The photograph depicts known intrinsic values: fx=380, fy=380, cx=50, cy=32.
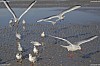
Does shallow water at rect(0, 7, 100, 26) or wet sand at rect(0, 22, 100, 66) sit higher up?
wet sand at rect(0, 22, 100, 66)

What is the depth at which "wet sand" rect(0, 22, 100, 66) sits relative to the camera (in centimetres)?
2141

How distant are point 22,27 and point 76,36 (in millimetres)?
5266

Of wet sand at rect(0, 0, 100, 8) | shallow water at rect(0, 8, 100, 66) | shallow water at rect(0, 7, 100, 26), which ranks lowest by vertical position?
wet sand at rect(0, 0, 100, 8)

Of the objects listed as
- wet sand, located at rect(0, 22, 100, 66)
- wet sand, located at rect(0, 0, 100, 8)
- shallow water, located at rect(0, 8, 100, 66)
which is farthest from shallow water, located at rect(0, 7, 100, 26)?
wet sand, located at rect(0, 0, 100, 8)

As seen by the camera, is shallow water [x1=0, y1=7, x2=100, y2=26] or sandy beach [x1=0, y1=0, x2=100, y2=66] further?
shallow water [x1=0, y1=7, x2=100, y2=26]

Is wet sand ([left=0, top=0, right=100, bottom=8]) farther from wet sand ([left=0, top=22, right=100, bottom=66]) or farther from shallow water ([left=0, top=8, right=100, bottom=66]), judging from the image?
wet sand ([left=0, top=22, right=100, bottom=66])

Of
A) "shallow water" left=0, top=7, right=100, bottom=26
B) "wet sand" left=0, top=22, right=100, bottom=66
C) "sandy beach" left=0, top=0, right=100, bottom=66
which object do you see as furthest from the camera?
"shallow water" left=0, top=7, right=100, bottom=26

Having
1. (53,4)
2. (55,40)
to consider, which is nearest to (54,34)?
(55,40)

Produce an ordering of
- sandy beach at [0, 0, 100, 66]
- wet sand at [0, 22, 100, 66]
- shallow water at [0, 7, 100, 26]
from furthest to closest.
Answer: shallow water at [0, 7, 100, 26] → sandy beach at [0, 0, 100, 66] → wet sand at [0, 22, 100, 66]

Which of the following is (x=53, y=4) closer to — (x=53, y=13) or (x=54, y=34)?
(x=53, y=13)

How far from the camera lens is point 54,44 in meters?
24.9

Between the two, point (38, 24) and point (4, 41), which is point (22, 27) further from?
point (4, 41)

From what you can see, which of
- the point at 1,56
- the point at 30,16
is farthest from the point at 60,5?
the point at 1,56

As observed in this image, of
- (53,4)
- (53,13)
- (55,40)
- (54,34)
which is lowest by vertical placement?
(53,4)
